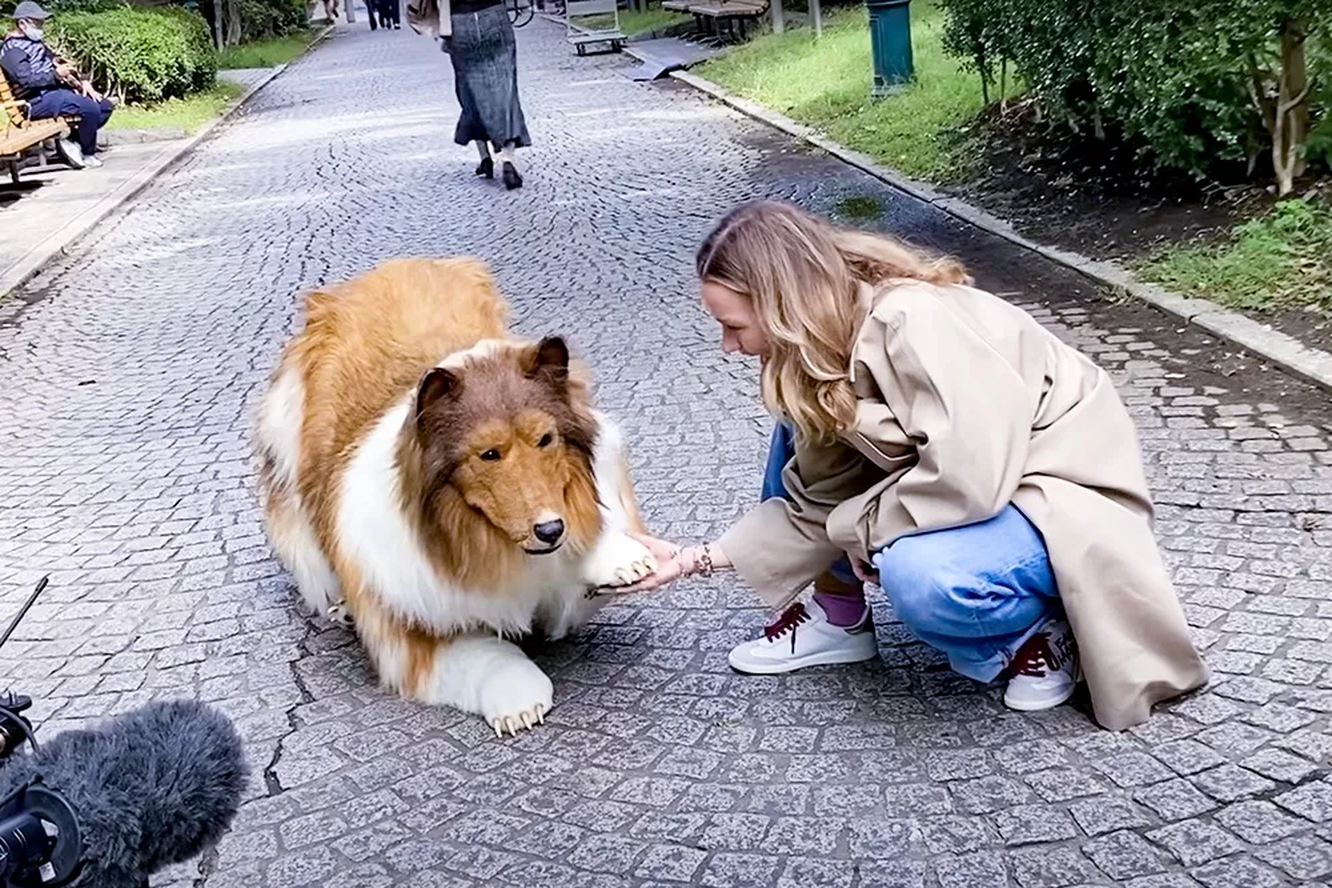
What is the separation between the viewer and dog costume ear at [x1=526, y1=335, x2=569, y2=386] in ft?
12.9

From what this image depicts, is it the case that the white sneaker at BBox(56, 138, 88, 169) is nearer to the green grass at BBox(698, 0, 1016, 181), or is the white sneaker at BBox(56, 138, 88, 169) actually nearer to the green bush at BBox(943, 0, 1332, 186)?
the green grass at BBox(698, 0, 1016, 181)

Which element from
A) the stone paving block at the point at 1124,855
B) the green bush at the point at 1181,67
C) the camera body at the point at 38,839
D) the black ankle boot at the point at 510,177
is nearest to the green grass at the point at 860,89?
the green bush at the point at 1181,67

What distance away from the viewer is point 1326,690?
12.6ft

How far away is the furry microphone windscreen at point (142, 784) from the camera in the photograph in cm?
186

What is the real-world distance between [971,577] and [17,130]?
14847mm

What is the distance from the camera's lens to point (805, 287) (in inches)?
143

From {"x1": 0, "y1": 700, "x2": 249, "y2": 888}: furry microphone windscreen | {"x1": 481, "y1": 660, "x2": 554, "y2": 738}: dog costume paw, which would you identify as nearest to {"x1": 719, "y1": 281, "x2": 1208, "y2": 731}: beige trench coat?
{"x1": 481, "y1": 660, "x2": 554, "y2": 738}: dog costume paw

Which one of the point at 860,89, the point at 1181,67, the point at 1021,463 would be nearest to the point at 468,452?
the point at 1021,463

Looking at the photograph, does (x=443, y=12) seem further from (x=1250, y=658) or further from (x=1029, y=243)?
(x=1250, y=658)

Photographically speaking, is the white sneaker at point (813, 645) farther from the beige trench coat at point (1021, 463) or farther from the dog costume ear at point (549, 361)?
the dog costume ear at point (549, 361)

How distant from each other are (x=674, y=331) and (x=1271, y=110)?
3.67m

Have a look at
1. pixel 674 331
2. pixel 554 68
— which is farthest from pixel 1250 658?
pixel 554 68

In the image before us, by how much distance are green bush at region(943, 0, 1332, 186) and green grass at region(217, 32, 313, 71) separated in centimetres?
2158

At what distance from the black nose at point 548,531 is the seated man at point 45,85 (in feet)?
48.8
